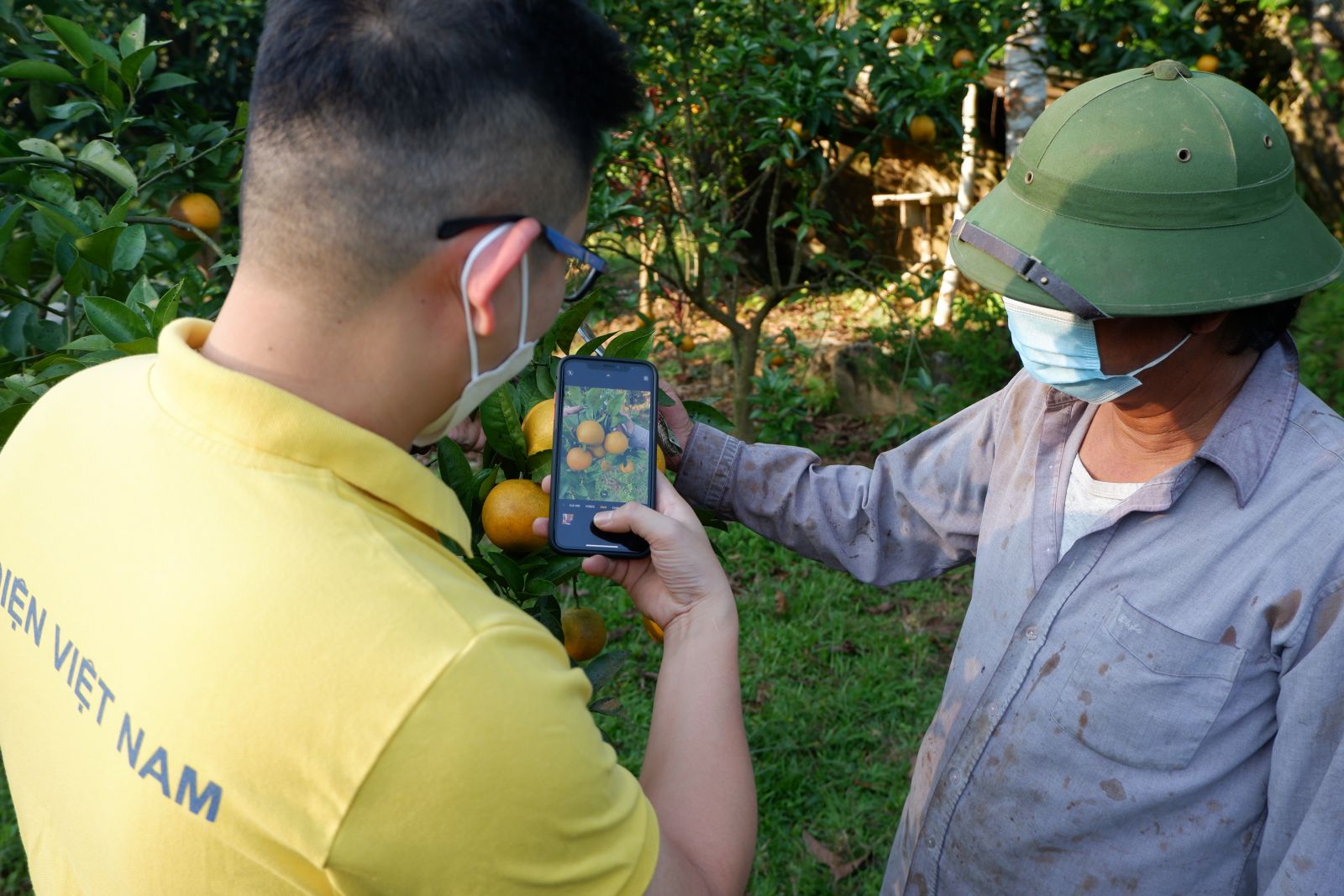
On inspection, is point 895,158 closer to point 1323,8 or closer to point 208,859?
point 1323,8

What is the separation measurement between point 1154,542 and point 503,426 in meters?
0.98

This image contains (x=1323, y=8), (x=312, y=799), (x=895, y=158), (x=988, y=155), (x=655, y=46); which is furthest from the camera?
(x=895, y=158)

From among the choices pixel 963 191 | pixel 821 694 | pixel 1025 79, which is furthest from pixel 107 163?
pixel 963 191

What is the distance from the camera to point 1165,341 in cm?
153

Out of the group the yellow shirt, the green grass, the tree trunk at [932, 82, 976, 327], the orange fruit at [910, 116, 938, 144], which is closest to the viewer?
the yellow shirt

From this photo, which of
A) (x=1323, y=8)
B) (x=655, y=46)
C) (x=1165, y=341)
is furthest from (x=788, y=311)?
(x=1165, y=341)

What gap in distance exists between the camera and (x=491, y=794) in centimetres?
84

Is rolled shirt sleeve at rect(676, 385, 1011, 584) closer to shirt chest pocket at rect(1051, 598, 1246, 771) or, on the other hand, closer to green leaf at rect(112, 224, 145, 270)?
shirt chest pocket at rect(1051, 598, 1246, 771)

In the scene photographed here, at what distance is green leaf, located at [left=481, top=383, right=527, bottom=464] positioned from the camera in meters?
1.56

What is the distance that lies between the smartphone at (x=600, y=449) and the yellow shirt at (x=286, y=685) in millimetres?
494

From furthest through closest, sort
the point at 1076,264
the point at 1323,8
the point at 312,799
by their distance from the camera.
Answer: the point at 1323,8 → the point at 1076,264 → the point at 312,799

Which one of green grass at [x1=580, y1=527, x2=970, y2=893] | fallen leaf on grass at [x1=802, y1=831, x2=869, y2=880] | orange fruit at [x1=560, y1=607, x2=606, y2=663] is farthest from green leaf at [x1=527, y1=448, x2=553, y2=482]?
fallen leaf on grass at [x1=802, y1=831, x2=869, y2=880]

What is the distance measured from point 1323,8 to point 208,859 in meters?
5.33

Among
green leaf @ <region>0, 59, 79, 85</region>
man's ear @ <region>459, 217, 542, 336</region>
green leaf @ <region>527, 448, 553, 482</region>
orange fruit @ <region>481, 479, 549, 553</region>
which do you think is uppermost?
man's ear @ <region>459, 217, 542, 336</region>
